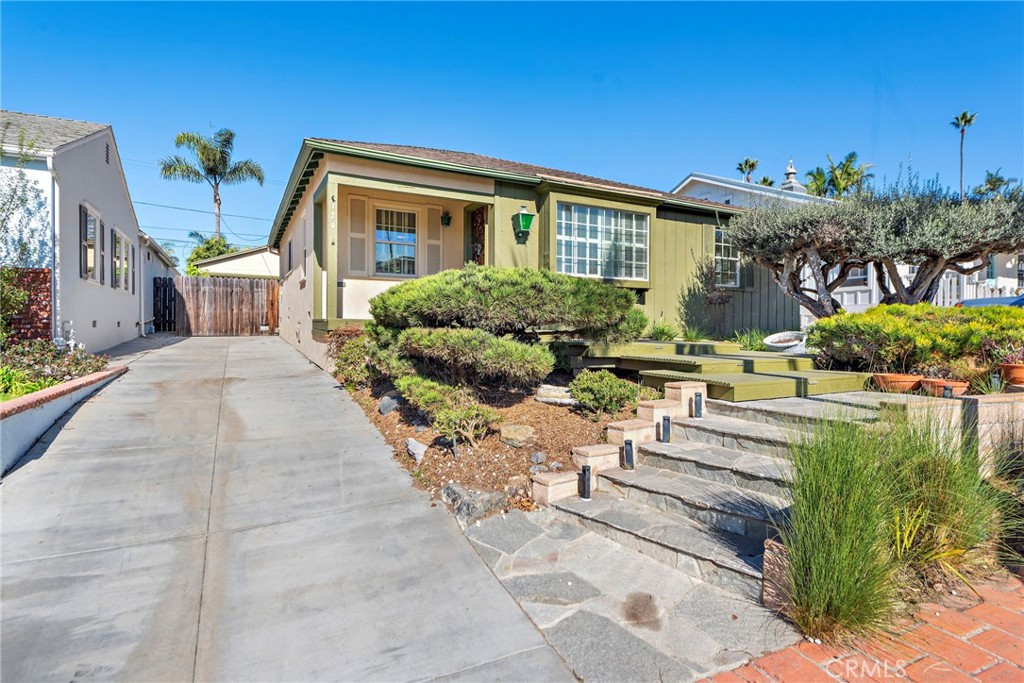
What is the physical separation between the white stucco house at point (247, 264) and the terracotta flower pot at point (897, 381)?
2236 centimetres

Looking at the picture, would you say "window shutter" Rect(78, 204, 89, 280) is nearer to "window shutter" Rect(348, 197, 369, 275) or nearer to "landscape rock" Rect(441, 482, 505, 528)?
"window shutter" Rect(348, 197, 369, 275)

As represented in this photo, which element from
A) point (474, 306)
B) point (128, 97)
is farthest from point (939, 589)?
point (128, 97)

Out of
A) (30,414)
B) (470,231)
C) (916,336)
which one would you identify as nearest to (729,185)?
(470,231)

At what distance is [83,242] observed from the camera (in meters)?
9.50

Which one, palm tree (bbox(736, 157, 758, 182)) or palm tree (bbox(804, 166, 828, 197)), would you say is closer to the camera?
palm tree (bbox(804, 166, 828, 197))

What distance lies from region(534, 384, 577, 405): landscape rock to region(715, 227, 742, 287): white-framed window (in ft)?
23.9

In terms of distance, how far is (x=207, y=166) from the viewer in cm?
2664

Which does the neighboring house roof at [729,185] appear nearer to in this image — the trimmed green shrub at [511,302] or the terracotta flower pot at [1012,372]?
the terracotta flower pot at [1012,372]

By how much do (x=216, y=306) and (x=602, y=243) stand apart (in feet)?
45.4

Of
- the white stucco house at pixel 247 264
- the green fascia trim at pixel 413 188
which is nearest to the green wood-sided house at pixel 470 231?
the green fascia trim at pixel 413 188

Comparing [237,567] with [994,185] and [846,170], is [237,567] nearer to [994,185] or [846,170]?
[994,185]

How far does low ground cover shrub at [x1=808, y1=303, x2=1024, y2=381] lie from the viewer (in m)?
5.36

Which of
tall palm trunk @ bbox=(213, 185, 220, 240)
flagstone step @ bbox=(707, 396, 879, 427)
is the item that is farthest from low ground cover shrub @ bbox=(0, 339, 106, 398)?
tall palm trunk @ bbox=(213, 185, 220, 240)

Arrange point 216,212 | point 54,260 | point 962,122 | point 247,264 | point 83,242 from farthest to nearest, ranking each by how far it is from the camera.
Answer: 1. point 962,122
2. point 216,212
3. point 247,264
4. point 83,242
5. point 54,260
